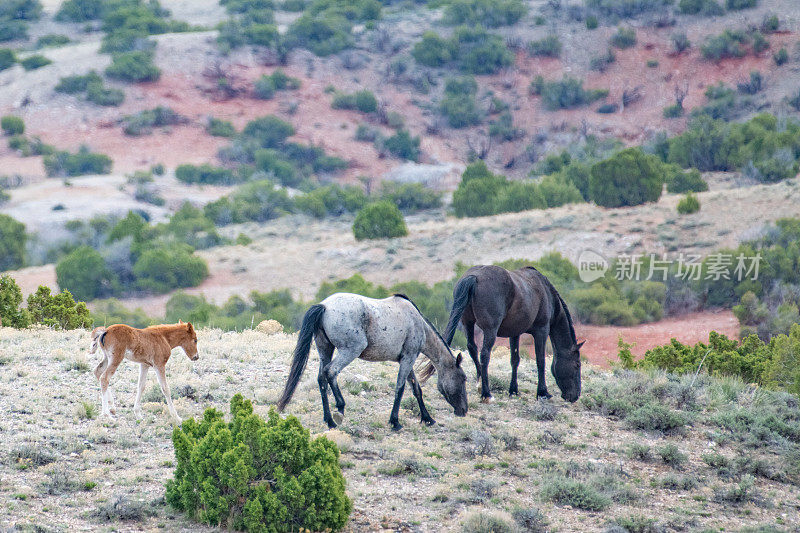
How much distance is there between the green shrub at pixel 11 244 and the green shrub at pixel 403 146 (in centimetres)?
3348

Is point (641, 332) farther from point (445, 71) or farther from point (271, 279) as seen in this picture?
point (445, 71)

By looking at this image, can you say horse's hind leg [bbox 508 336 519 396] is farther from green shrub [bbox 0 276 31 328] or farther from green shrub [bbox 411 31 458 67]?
green shrub [bbox 411 31 458 67]

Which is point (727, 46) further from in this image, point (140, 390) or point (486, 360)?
point (140, 390)

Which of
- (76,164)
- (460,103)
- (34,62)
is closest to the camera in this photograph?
(76,164)

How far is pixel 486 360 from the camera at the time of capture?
40.8ft

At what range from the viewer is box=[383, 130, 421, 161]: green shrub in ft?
230

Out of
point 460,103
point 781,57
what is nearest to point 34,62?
point 460,103

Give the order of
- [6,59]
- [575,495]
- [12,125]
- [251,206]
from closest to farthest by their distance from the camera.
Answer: [575,495]
[251,206]
[12,125]
[6,59]

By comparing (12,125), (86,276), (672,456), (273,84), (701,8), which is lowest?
(86,276)

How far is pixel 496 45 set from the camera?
78.9 metres

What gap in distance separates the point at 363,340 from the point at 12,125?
63.6 meters

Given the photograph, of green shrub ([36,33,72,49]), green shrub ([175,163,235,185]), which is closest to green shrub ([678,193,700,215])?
green shrub ([175,163,235,185])

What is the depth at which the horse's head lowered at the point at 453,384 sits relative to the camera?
38.0 ft

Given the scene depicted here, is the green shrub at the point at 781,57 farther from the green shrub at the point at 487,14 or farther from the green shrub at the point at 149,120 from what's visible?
the green shrub at the point at 149,120
